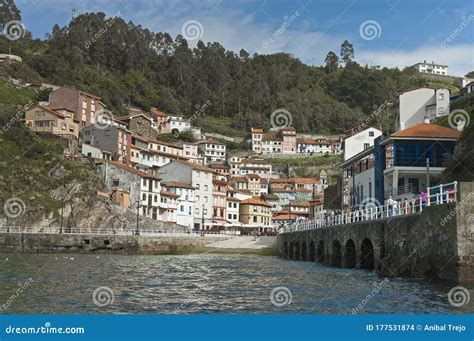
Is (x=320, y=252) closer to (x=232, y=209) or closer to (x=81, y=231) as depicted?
(x=81, y=231)

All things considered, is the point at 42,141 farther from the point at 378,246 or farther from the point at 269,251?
the point at 378,246

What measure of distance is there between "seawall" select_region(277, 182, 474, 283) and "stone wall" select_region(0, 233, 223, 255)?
110 feet

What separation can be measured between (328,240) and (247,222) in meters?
70.4

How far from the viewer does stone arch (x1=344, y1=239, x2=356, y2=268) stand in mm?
40406

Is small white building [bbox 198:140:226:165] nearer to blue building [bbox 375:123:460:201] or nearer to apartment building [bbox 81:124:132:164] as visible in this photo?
apartment building [bbox 81:124:132:164]

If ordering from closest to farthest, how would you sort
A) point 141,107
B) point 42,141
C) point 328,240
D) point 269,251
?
point 328,240 → point 269,251 → point 42,141 → point 141,107

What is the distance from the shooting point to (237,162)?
505 feet

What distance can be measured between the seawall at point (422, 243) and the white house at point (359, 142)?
3533 cm

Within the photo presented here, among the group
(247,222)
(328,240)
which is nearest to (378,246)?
(328,240)

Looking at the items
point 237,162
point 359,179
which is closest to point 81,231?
point 359,179

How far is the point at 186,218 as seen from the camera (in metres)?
98.2

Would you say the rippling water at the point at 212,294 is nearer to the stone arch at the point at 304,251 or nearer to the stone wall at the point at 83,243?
the stone arch at the point at 304,251

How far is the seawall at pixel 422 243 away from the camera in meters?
22.6

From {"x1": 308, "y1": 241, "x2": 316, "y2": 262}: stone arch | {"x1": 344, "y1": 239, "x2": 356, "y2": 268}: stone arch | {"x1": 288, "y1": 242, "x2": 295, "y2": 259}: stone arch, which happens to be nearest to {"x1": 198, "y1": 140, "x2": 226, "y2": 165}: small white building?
{"x1": 288, "y1": 242, "x2": 295, "y2": 259}: stone arch
